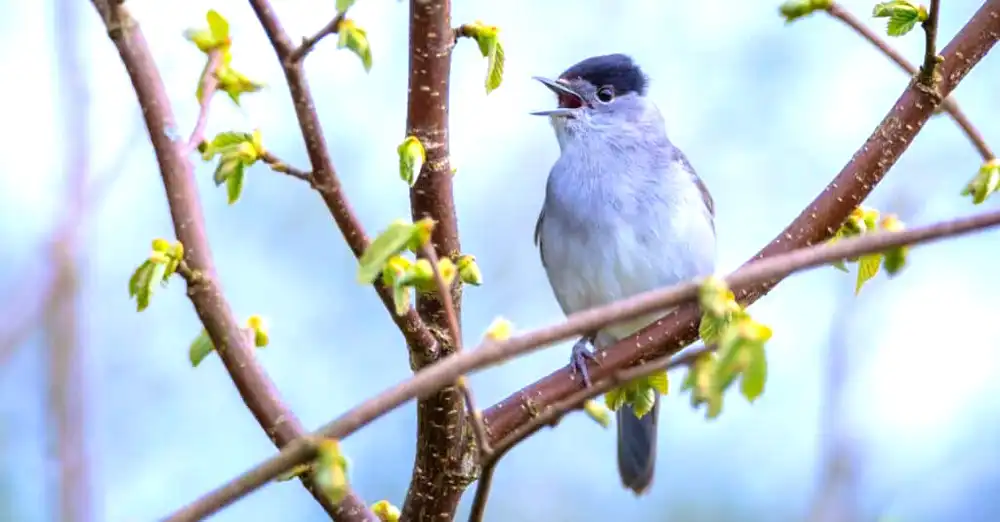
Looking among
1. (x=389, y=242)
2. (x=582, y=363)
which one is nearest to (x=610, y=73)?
(x=582, y=363)

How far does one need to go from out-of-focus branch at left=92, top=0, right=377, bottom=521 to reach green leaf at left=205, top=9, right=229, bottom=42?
9cm

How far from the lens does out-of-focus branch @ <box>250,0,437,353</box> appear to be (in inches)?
54.1

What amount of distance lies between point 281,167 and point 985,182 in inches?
40.9

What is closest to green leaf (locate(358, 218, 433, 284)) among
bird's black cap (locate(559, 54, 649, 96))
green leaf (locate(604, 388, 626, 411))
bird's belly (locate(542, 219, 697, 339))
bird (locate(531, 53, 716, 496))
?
green leaf (locate(604, 388, 626, 411))

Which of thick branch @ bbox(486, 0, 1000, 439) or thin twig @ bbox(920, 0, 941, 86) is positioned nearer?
thin twig @ bbox(920, 0, 941, 86)

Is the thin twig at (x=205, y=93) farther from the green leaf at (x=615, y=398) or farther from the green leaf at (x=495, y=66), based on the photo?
the green leaf at (x=615, y=398)

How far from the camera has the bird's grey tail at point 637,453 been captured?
4.25 m

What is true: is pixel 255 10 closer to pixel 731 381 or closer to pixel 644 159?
pixel 731 381

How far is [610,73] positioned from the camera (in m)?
4.58

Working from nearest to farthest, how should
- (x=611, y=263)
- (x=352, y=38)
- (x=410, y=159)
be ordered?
1. (x=352, y=38)
2. (x=410, y=159)
3. (x=611, y=263)

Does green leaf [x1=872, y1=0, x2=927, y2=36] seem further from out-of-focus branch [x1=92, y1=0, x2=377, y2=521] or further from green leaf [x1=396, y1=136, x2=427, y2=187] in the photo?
out-of-focus branch [x1=92, y1=0, x2=377, y2=521]

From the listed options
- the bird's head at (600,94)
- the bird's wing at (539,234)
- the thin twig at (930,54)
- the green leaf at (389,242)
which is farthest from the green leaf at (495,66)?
the bird's head at (600,94)

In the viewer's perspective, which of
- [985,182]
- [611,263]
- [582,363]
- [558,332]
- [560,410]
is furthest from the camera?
[611,263]

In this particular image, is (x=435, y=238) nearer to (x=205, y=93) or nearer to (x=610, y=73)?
(x=205, y=93)
